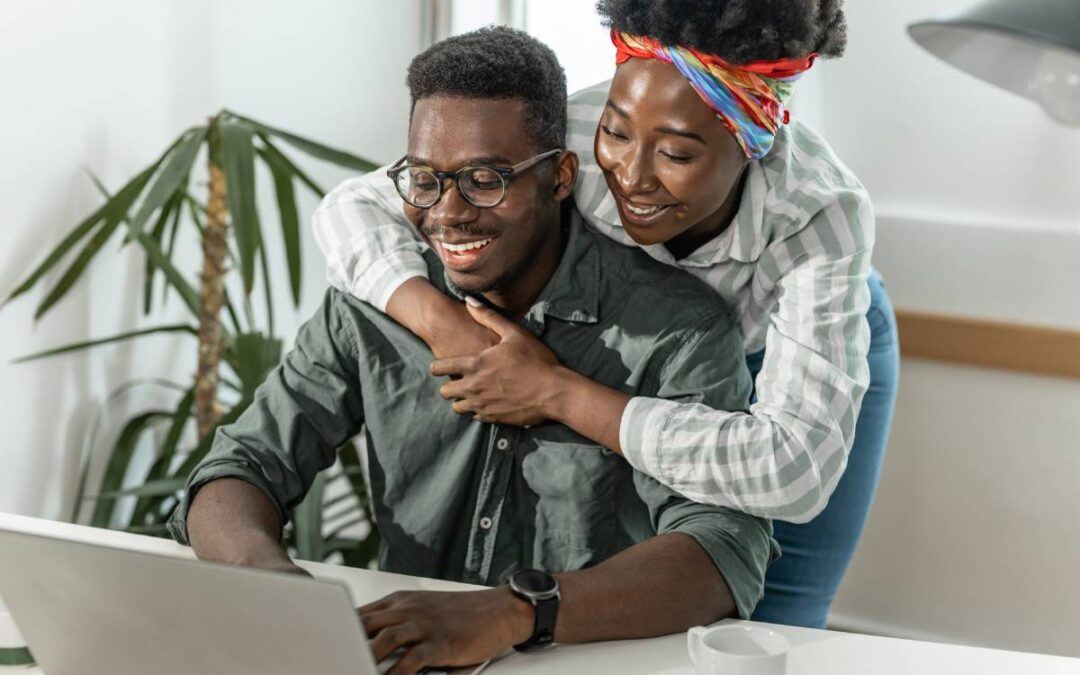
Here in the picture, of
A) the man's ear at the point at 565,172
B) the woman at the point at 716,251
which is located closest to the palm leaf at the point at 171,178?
the woman at the point at 716,251

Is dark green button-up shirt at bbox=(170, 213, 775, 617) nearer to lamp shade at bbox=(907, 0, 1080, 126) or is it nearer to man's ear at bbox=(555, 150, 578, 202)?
man's ear at bbox=(555, 150, 578, 202)

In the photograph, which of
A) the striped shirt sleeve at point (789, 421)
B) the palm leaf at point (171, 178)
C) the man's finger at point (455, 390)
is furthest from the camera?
the palm leaf at point (171, 178)

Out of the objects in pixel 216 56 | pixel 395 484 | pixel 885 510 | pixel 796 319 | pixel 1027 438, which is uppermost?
pixel 216 56

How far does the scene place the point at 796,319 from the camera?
61.4 inches

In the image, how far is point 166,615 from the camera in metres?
1.11

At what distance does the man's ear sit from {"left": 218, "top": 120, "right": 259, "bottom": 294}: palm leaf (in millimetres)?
790

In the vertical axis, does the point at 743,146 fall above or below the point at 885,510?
above

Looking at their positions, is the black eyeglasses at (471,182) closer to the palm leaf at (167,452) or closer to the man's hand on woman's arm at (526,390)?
the man's hand on woman's arm at (526,390)

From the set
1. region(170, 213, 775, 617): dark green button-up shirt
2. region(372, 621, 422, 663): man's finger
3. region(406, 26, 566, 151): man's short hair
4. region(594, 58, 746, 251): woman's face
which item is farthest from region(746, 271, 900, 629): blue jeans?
region(372, 621, 422, 663): man's finger

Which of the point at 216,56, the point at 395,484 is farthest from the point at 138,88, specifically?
the point at 395,484

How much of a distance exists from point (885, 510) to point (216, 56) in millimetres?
1717

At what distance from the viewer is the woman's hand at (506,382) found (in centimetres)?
154

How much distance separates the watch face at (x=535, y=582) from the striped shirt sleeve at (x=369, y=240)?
45cm

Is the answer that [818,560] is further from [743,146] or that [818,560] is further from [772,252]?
[743,146]
